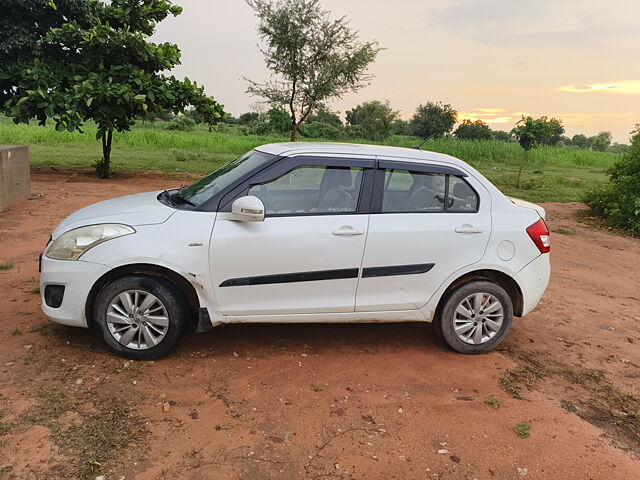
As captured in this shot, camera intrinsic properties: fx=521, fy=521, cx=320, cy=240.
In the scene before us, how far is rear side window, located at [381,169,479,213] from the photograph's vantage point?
14.2 feet

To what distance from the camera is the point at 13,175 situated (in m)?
9.91

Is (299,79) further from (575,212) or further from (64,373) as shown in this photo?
(64,373)

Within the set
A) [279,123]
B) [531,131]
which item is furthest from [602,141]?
[531,131]

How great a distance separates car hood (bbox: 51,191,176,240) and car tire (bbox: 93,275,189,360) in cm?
45

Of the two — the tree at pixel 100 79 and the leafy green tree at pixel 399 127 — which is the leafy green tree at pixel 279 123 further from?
the tree at pixel 100 79

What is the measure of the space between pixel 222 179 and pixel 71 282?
1423 millimetres

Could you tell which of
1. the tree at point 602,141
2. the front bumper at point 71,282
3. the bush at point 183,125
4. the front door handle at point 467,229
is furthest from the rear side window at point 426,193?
the tree at point 602,141

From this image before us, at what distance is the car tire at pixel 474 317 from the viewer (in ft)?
14.6

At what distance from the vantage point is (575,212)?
48.4 feet

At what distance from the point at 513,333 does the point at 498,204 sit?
1524 mm

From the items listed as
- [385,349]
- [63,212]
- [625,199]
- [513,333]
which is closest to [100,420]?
[385,349]

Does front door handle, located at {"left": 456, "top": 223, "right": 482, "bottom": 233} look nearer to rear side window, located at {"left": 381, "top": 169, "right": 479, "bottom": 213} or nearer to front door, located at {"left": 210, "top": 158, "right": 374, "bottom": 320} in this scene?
rear side window, located at {"left": 381, "top": 169, "right": 479, "bottom": 213}

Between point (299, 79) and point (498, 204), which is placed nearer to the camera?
point (498, 204)

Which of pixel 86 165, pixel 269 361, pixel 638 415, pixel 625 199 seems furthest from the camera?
pixel 86 165
